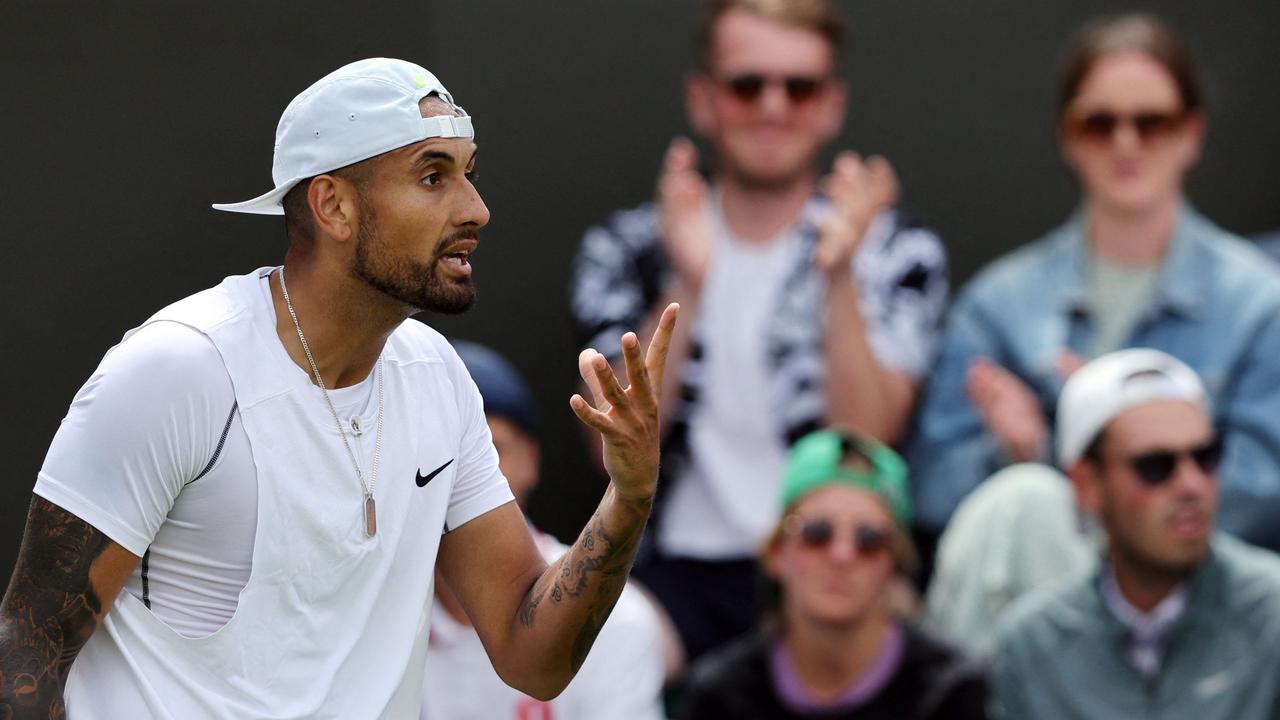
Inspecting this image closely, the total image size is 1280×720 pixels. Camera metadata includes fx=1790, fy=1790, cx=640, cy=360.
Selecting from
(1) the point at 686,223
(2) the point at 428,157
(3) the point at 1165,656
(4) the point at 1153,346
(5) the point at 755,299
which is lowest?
(3) the point at 1165,656

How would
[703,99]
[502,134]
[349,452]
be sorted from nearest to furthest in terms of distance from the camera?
1. [349,452]
2. [703,99]
3. [502,134]

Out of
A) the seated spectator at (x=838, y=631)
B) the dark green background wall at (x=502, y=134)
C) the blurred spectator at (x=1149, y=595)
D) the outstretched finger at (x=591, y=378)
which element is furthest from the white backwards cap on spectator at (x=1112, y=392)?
the outstretched finger at (x=591, y=378)

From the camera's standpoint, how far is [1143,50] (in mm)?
4883

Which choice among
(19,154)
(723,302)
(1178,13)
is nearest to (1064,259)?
(723,302)

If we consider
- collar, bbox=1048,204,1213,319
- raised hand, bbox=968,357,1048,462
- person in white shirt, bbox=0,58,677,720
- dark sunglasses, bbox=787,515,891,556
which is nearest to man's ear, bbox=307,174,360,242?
person in white shirt, bbox=0,58,677,720

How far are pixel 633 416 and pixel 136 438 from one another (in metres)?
0.69

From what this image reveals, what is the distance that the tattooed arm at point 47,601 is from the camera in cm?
243

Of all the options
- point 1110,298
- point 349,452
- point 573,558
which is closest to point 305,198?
point 349,452

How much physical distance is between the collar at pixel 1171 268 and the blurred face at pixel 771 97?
0.76 meters

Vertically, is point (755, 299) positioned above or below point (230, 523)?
below

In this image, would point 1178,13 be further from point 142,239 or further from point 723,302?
point 142,239

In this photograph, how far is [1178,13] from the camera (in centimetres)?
602

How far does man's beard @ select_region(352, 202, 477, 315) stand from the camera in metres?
2.61

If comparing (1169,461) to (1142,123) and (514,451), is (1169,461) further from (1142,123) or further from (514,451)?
(514,451)
